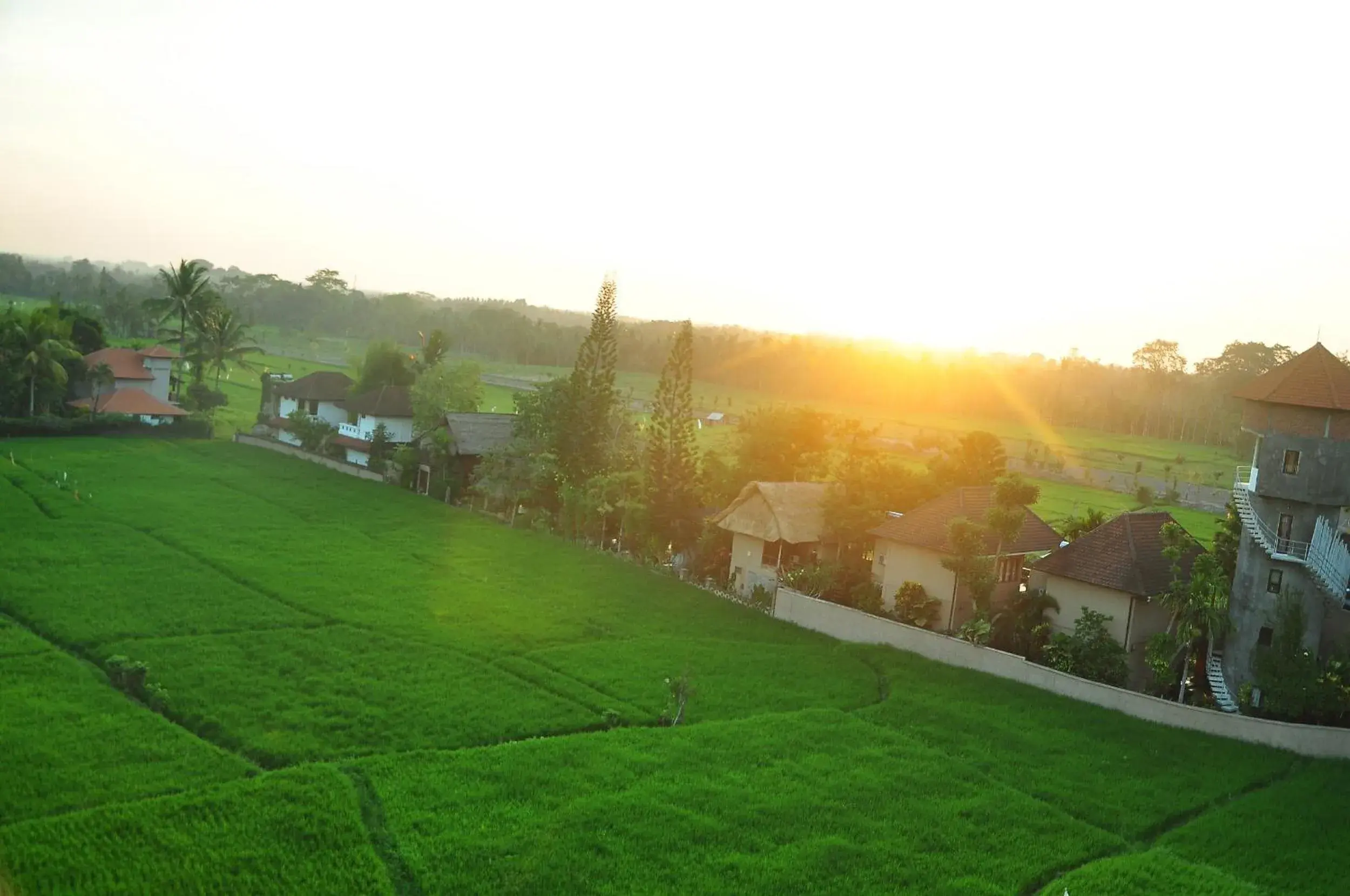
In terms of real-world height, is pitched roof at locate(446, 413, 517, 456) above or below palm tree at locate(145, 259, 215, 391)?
below

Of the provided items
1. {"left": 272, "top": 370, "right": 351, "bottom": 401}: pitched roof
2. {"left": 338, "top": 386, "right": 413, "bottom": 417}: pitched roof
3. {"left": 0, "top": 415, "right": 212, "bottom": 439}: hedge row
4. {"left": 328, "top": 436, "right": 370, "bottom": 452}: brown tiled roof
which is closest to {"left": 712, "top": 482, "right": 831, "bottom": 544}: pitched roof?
{"left": 338, "top": 386, "right": 413, "bottom": 417}: pitched roof

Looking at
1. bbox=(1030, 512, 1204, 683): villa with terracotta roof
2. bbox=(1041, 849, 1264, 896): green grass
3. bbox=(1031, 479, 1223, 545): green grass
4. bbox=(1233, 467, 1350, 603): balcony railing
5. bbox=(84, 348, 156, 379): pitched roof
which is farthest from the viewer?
bbox=(84, 348, 156, 379): pitched roof

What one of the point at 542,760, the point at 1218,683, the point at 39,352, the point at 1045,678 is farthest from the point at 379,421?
the point at 1218,683

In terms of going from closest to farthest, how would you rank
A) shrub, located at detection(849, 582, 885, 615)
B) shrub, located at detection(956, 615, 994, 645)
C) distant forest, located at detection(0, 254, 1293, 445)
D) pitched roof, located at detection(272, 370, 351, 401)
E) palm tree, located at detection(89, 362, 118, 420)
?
shrub, located at detection(956, 615, 994, 645), shrub, located at detection(849, 582, 885, 615), palm tree, located at detection(89, 362, 118, 420), pitched roof, located at detection(272, 370, 351, 401), distant forest, located at detection(0, 254, 1293, 445)

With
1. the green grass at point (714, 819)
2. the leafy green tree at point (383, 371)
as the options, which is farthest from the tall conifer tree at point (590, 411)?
the green grass at point (714, 819)

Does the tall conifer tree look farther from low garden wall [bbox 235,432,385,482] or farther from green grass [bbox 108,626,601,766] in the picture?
green grass [bbox 108,626,601,766]

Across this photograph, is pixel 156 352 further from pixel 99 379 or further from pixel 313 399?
pixel 313 399
